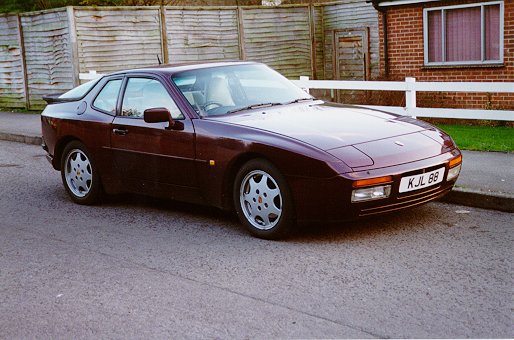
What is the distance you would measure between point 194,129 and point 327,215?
1.61 metres

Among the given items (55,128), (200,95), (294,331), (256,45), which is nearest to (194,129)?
(200,95)

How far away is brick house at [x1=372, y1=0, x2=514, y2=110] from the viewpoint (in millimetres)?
16031

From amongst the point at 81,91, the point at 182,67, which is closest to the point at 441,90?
the point at 182,67

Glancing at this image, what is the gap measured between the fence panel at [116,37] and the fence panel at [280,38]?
2.81 meters

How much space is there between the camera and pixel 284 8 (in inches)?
862

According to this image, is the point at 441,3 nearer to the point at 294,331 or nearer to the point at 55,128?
the point at 55,128

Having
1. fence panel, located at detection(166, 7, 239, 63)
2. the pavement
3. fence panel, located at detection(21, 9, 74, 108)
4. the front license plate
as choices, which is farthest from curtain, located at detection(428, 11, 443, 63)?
the front license plate

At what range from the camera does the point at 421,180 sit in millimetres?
6855

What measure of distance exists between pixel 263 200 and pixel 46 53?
13.8 metres

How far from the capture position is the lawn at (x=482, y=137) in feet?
36.4

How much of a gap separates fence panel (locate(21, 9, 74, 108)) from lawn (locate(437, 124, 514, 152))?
8.83m

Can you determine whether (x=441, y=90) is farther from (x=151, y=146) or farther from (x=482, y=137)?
(x=151, y=146)

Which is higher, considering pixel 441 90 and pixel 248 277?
pixel 441 90

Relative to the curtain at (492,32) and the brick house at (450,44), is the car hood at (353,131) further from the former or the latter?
the curtain at (492,32)
